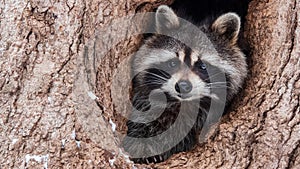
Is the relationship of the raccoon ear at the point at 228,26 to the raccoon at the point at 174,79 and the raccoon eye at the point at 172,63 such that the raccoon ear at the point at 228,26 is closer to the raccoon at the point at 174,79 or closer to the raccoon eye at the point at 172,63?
the raccoon at the point at 174,79

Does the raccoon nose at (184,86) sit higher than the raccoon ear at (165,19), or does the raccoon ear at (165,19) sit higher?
the raccoon ear at (165,19)

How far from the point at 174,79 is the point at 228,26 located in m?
0.62

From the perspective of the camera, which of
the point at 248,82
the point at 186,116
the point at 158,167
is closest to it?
the point at 158,167

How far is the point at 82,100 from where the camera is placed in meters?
3.36

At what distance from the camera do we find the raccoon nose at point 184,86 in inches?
147

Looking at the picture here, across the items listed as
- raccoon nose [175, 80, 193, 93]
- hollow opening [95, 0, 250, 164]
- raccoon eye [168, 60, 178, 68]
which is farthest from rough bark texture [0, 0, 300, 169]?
raccoon eye [168, 60, 178, 68]

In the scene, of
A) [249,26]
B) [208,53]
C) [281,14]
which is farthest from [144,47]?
[281,14]

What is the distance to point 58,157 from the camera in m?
3.25

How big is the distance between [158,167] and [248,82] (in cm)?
97

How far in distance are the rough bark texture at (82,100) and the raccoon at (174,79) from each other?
14.6 inches

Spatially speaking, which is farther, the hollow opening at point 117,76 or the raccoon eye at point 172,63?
the raccoon eye at point 172,63

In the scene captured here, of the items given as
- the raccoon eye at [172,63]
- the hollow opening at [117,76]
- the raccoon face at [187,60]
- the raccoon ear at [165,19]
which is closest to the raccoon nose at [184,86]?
the raccoon face at [187,60]

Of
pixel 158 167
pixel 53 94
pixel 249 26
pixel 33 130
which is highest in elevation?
pixel 249 26

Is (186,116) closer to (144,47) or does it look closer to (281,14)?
(144,47)
